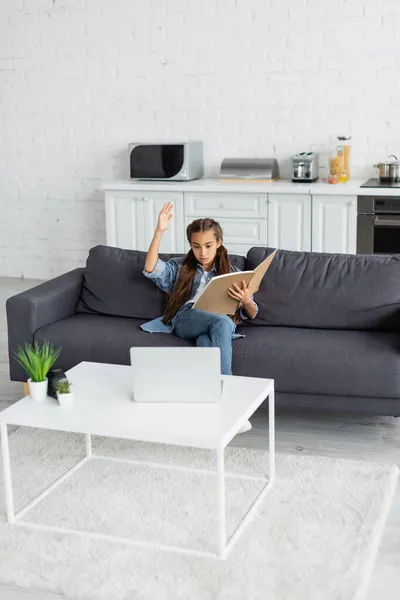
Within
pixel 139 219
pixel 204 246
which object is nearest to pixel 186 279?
pixel 204 246

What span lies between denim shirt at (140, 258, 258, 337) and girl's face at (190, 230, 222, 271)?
0.32ft

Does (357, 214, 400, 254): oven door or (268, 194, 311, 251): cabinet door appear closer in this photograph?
(357, 214, 400, 254): oven door

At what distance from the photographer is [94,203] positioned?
6.35 meters

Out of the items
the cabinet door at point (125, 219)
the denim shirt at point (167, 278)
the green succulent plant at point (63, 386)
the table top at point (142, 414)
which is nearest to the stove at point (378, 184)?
the cabinet door at point (125, 219)

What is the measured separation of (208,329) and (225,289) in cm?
18

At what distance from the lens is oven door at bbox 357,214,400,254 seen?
17.2 ft

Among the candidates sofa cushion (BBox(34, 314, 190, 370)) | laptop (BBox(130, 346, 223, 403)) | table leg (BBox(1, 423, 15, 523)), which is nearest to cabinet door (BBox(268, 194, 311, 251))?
sofa cushion (BBox(34, 314, 190, 370))

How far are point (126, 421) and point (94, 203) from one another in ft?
12.5

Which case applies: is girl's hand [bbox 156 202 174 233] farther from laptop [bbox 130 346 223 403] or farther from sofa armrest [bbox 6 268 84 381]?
laptop [bbox 130 346 223 403]

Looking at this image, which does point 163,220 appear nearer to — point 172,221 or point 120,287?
point 120,287

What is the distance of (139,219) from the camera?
19.0 ft

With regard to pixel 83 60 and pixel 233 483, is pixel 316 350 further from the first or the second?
pixel 83 60

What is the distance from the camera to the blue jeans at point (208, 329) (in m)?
3.47

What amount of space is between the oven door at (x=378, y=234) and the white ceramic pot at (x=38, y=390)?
9.42ft
